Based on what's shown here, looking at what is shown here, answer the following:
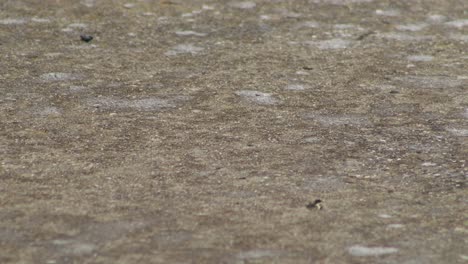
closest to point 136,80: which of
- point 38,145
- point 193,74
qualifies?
point 193,74

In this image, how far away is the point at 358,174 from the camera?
368cm

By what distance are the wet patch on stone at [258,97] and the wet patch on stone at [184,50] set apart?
696 millimetres

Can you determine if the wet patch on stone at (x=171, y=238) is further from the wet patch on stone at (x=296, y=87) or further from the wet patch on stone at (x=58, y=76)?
the wet patch on stone at (x=58, y=76)

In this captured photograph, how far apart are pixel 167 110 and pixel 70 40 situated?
4.08 feet

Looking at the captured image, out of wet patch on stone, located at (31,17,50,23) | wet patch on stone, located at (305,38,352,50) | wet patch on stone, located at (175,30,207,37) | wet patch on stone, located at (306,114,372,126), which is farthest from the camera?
wet patch on stone, located at (31,17,50,23)

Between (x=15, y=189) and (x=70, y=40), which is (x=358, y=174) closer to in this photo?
(x=15, y=189)

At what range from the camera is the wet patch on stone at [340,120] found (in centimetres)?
425

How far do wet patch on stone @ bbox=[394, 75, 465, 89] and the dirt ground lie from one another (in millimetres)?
14

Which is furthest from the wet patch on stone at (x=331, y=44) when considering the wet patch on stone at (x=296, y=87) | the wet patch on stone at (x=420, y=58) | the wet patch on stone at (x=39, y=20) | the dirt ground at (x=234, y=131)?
the wet patch on stone at (x=39, y=20)

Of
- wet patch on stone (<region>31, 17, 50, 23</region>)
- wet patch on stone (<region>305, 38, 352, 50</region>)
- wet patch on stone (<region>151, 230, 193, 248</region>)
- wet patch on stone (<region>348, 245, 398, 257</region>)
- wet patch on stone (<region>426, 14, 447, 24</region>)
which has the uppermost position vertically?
wet patch on stone (<region>31, 17, 50, 23</region>)

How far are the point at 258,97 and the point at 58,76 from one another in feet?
3.15

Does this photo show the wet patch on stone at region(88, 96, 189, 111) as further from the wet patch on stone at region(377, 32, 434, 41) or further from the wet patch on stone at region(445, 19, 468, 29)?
the wet patch on stone at region(445, 19, 468, 29)

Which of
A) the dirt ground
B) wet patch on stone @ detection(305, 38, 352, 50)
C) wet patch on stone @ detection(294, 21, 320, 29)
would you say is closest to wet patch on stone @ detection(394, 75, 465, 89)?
the dirt ground

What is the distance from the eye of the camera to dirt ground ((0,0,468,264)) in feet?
10.2
